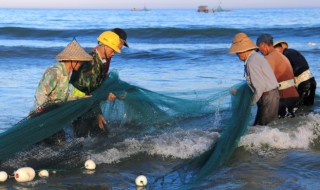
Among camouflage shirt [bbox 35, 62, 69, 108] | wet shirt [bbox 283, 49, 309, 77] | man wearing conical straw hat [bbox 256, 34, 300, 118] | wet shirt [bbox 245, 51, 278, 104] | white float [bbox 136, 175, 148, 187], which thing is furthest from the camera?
wet shirt [bbox 283, 49, 309, 77]

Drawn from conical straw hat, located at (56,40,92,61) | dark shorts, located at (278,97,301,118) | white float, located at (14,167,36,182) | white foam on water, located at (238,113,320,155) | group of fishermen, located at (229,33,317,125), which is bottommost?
white foam on water, located at (238,113,320,155)

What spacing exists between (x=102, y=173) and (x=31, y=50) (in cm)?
1694

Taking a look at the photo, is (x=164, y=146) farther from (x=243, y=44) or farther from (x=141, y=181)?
(x=243, y=44)

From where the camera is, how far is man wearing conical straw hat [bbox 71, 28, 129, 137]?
6426 mm

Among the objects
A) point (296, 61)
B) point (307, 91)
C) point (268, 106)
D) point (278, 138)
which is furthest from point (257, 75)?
point (307, 91)

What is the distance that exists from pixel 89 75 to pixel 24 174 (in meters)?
1.57

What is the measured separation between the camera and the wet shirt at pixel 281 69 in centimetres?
762

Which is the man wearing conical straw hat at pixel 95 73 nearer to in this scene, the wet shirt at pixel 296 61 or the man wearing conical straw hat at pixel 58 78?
the man wearing conical straw hat at pixel 58 78

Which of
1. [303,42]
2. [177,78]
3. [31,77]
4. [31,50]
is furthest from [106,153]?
[303,42]

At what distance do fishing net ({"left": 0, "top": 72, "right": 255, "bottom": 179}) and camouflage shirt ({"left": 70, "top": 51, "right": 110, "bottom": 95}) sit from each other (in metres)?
0.12

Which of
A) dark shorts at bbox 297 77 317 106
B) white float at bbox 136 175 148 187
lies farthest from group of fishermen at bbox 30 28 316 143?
dark shorts at bbox 297 77 317 106

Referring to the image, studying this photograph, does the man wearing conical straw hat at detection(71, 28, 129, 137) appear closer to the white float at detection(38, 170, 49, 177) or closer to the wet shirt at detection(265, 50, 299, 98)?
the white float at detection(38, 170, 49, 177)

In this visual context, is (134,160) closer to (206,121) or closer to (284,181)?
(206,121)

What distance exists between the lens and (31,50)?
72.4 ft
